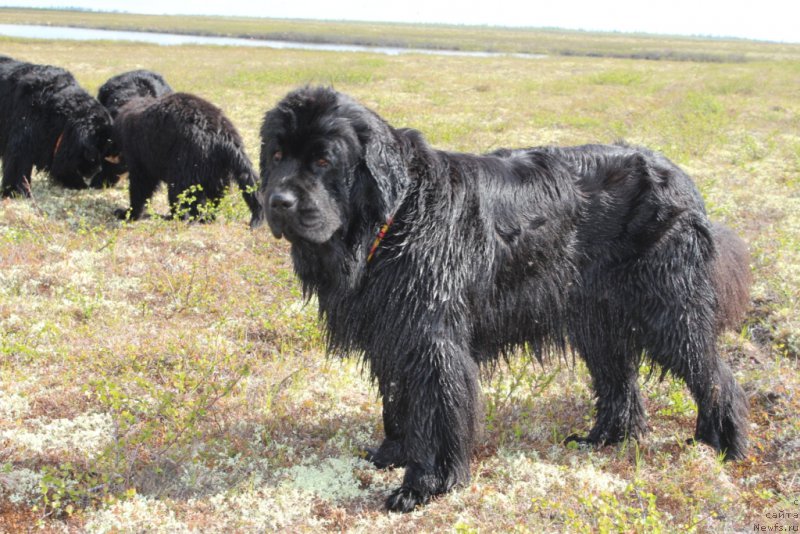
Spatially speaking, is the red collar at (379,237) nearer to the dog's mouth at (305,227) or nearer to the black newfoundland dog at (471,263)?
the black newfoundland dog at (471,263)

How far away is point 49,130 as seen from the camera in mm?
8531

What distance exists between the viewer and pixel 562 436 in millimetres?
4062

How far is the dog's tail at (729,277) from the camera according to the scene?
3.71 meters

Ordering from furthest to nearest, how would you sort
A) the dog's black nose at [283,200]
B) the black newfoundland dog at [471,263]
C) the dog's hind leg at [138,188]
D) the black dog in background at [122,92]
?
the black dog in background at [122,92] < the dog's hind leg at [138,188] < the black newfoundland dog at [471,263] < the dog's black nose at [283,200]

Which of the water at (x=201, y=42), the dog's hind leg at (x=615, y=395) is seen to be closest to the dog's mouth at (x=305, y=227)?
the dog's hind leg at (x=615, y=395)

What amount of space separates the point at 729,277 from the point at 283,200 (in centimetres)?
246

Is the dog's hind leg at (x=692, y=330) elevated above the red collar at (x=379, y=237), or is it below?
below

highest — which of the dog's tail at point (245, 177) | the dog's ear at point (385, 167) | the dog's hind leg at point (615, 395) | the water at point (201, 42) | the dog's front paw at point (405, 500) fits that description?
the water at point (201, 42)

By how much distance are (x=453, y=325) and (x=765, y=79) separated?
2607 centimetres

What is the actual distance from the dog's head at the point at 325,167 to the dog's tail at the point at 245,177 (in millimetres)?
4427

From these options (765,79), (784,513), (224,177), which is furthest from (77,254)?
(765,79)

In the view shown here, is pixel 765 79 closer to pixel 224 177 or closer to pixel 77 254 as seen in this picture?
pixel 224 177

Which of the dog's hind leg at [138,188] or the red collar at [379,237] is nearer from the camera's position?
the red collar at [379,237]

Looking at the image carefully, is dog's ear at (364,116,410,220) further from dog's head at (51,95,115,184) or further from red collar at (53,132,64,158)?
red collar at (53,132,64,158)
